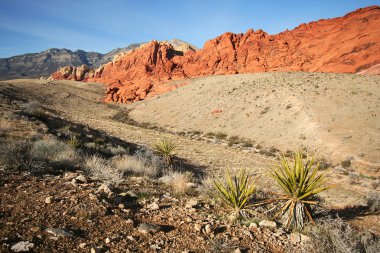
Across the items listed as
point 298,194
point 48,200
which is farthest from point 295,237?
point 48,200

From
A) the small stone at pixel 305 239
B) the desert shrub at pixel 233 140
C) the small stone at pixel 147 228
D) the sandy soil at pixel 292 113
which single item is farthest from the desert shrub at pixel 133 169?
the desert shrub at pixel 233 140

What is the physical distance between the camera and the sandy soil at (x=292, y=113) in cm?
2027

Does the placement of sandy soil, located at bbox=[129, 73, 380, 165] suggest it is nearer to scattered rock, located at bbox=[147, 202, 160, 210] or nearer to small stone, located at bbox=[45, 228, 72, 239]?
scattered rock, located at bbox=[147, 202, 160, 210]

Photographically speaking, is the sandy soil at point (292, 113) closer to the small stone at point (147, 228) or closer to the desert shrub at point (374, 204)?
the desert shrub at point (374, 204)

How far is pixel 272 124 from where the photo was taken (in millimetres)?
26500

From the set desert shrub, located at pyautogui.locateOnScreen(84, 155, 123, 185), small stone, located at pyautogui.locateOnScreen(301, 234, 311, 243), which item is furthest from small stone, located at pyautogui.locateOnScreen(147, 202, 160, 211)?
small stone, located at pyautogui.locateOnScreen(301, 234, 311, 243)

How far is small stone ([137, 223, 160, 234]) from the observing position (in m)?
4.19

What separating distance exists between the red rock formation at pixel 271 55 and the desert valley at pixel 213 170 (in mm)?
762

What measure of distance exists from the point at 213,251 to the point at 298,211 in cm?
234

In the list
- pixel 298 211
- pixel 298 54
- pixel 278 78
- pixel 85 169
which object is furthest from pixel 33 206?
pixel 298 54

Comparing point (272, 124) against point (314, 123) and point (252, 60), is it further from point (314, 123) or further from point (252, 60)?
point (252, 60)

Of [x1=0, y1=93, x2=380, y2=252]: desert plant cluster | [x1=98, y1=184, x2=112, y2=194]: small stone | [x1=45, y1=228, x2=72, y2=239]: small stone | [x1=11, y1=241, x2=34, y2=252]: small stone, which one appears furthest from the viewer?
[x1=98, y1=184, x2=112, y2=194]: small stone

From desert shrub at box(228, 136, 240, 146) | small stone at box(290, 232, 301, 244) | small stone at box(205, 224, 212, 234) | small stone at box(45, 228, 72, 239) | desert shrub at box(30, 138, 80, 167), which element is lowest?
desert shrub at box(228, 136, 240, 146)

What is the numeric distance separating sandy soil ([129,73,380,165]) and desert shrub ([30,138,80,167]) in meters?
17.9
